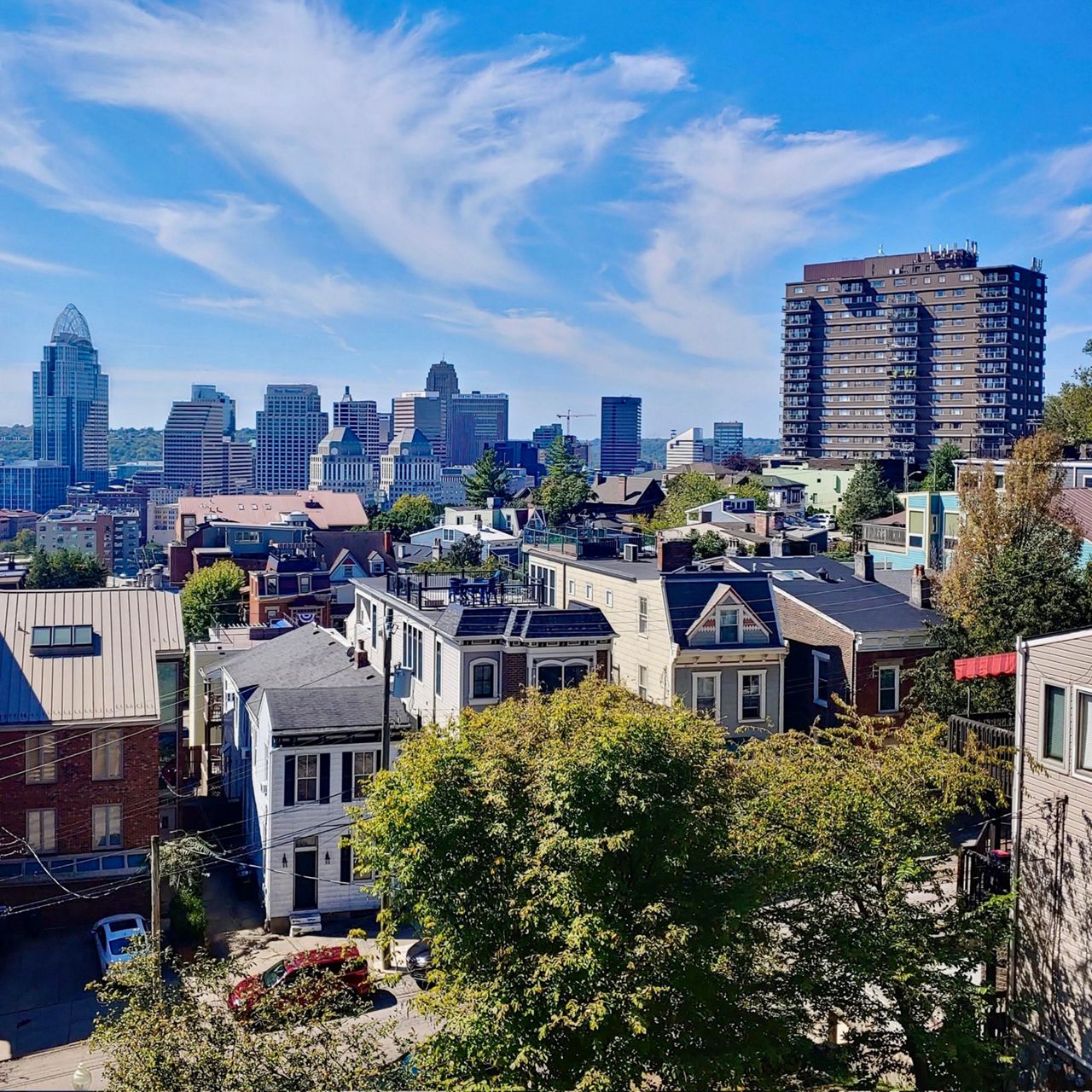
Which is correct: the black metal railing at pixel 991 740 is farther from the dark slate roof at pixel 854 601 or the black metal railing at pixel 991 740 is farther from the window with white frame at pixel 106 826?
the window with white frame at pixel 106 826

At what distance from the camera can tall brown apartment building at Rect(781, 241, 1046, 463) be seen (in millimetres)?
172125

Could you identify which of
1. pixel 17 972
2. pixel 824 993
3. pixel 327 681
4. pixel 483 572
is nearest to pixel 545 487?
pixel 483 572

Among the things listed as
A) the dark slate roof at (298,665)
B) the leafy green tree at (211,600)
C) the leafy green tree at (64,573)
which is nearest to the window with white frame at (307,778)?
the dark slate roof at (298,665)

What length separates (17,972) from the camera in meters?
28.4

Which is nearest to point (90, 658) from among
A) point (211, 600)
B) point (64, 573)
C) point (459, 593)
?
point (459, 593)

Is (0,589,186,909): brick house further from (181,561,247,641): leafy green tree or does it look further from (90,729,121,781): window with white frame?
(181,561,247,641): leafy green tree

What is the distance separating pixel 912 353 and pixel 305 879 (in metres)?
167

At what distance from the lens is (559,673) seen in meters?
35.4

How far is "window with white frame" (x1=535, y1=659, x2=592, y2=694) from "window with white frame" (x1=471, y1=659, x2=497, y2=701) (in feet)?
5.18

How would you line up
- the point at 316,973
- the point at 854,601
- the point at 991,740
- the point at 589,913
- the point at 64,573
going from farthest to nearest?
the point at 64,573 → the point at 854,601 → the point at 991,740 → the point at 316,973 → the point at 589,913

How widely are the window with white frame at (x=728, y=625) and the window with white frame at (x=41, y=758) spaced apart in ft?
68.7

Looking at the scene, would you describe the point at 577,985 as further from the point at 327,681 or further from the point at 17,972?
the point at 327,681

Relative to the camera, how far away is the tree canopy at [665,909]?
1542 centimetres

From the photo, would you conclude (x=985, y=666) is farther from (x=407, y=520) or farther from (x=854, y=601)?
(x=407, y=520)
